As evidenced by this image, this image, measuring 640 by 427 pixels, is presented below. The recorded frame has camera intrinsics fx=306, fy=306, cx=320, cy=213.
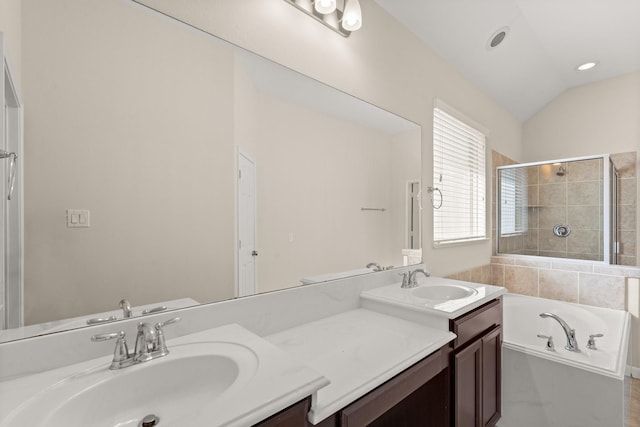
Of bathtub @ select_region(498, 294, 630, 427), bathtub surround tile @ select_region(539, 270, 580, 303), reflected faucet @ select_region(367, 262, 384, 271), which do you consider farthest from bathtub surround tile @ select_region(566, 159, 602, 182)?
reflected faucet @ select_region(367, 262, 384, 271)

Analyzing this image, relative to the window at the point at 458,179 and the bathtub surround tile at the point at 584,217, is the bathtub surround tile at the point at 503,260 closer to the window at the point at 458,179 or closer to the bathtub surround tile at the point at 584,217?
the window at the point at 458,179

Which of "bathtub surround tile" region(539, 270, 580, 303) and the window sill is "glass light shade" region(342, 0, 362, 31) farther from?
"bathtub surround tile" region(539, 270, 580, 303)

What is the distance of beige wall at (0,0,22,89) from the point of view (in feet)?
2.48

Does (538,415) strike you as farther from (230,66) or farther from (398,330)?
(230,66)

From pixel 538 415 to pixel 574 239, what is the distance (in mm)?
1823

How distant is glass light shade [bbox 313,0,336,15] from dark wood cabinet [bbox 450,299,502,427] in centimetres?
157

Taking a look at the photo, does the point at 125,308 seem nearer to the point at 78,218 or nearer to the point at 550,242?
the point at 78,218

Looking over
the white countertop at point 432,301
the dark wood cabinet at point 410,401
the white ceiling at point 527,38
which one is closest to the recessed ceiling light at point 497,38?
the white ceiling at point 527,38

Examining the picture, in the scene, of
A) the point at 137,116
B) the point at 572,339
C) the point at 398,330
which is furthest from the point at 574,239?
the point at 137,116

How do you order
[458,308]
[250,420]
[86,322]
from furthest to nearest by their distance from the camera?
[458,308], [86,322], [250,420]

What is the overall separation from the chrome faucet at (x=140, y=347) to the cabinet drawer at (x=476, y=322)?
1145 mm

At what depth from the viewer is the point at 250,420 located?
605mm

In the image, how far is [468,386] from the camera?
1.45m

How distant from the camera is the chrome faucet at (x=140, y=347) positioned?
2.66 feet
